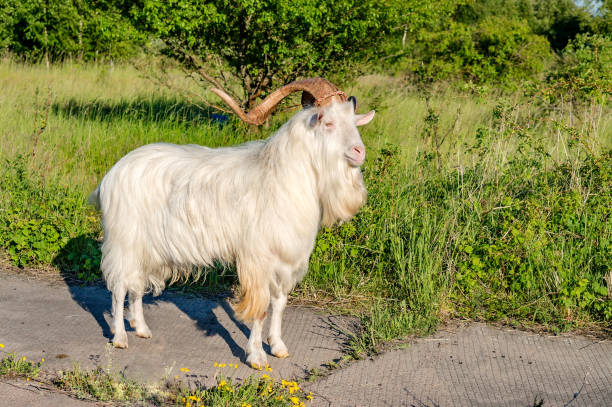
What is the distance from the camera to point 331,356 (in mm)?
4523

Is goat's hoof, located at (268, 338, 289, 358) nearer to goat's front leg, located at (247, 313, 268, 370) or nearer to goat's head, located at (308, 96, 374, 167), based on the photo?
goat's front leg, located at (247, 313, 268, 370)

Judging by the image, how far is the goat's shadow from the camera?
16.3 ft

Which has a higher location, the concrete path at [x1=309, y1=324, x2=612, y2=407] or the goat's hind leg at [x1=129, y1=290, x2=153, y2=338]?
the concrete path at [x1=309, y1=324, x2=612, y2=407]

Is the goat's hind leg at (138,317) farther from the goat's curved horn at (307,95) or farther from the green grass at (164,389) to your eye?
the goat's curved horn at (307,95)

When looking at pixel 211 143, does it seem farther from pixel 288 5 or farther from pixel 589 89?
pixel 589 89

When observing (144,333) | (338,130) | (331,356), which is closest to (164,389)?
(144,333)

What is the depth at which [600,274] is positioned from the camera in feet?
17.2

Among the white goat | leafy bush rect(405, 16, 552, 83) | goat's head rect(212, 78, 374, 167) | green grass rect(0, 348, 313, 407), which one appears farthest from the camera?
leafy bush rect(405, 16, 552, 83)

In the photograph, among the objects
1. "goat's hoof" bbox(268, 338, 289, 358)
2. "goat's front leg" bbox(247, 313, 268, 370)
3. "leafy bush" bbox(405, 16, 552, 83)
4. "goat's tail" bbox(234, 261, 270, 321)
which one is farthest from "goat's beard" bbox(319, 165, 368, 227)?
"leafy bush" bbox(405, 16, 552, 83)

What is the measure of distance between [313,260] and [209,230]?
1655 mm

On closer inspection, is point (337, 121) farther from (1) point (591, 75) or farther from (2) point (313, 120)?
(1) point (591, 75)

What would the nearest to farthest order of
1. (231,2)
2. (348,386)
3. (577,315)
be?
(348,386) → (577,315) → (231,2)

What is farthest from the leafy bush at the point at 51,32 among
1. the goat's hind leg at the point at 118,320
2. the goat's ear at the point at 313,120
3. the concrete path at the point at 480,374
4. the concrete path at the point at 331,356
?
the concrete path at the point at 480,374

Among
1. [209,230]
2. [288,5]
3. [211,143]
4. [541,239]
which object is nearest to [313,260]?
[209,230]
